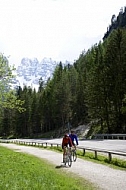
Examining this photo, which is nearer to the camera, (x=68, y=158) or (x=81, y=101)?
(x=68, y=158)

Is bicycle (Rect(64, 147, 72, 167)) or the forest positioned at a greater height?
the forest

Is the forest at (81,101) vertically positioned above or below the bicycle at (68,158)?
above

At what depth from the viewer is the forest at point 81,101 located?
4794cm

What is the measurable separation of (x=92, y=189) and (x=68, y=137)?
975cm

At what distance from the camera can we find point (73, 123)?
90375mm

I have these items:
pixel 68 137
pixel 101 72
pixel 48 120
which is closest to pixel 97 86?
pixel 101 72

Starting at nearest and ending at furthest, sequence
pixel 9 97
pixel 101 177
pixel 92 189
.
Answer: pixel 92 189 < pixel 101 177 < pixel 9 97

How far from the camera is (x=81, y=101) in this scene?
86.1 metres

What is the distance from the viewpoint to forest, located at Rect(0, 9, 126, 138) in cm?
4794

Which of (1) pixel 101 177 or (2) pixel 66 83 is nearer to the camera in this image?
(1) pixel 101 177

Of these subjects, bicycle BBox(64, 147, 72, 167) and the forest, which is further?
the forest

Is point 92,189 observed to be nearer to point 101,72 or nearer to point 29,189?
point 29,189

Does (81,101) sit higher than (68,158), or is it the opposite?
(81,101)

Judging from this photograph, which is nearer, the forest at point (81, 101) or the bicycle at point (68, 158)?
the bicycle at point (68, 158)
